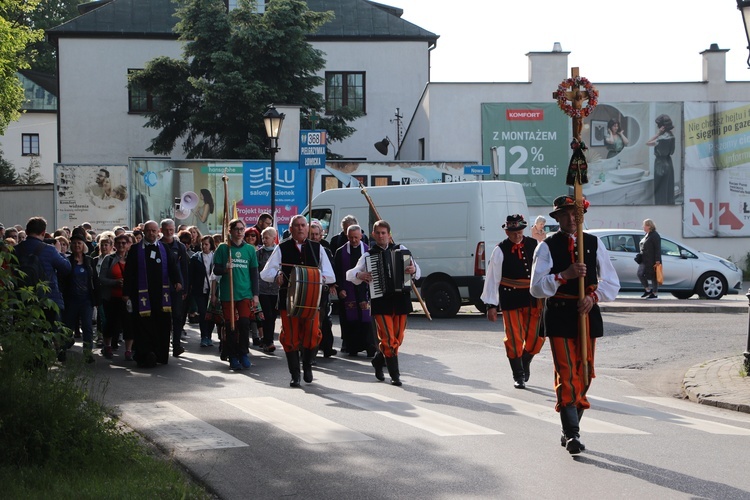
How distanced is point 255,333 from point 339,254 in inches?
104

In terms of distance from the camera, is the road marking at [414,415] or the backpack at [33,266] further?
the backpack at [33,266]

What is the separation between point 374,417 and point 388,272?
9.46ft

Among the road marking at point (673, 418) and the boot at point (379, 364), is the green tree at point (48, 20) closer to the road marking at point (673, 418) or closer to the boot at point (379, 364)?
the boot at point (379, 364)

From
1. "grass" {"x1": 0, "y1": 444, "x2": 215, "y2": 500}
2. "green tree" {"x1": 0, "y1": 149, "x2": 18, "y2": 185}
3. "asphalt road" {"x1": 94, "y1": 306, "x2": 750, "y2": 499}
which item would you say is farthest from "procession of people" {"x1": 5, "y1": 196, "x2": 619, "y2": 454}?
"green tree" {"x1": 0, "y1": 149, "x2": 18, "y2": 185}

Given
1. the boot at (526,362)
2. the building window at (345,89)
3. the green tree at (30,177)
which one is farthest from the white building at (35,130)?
the boot at (526,362)

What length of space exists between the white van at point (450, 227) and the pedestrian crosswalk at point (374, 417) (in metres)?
9.57

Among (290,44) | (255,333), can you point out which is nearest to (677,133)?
(290,44)

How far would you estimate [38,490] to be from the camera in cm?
618

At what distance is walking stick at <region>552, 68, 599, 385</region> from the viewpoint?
26.6ft

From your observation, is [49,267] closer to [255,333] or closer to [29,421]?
[255,333]

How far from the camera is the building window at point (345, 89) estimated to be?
165 feet

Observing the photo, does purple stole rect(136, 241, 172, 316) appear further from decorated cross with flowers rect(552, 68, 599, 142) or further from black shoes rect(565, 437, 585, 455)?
black shoes rect(565, 437, 585, 455)

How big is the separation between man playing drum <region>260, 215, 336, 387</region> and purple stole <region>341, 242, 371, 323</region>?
254cm

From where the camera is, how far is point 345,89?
50.3m
